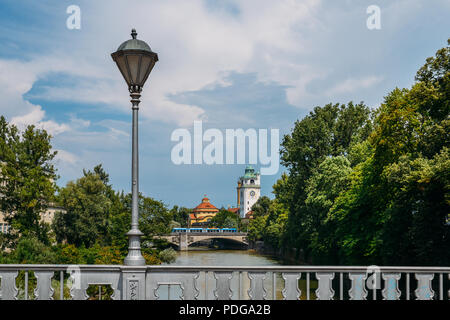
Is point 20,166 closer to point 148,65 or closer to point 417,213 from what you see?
point 417,213

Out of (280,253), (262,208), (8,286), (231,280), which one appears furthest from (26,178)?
(262,208)

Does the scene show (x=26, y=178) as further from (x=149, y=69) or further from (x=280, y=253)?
(x=280, y=253)

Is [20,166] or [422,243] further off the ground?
[20,166]

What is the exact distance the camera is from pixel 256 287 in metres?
9.04

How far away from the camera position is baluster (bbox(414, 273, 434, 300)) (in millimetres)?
9070

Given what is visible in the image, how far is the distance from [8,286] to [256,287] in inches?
164

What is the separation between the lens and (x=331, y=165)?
42719 millimetres

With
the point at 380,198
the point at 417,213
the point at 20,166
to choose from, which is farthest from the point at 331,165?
the point at 20,166

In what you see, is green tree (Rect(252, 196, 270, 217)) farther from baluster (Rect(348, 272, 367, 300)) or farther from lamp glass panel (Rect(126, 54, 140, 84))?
lamp glass panel (Rect(126, 54, 140, 84))

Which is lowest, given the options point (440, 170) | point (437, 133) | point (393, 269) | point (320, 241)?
point (320, 241)

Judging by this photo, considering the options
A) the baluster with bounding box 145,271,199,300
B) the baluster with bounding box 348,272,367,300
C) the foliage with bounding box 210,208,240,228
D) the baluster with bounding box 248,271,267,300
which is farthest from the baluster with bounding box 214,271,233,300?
the foliage with bounding box 210,208,240,228

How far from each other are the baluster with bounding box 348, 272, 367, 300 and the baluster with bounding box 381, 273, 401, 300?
33cm
